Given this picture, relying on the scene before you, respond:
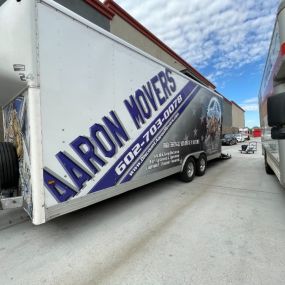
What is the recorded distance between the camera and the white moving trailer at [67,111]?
2.60 m

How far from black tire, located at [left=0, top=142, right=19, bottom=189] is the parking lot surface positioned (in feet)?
2.87

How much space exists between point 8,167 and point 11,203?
0.56 metres

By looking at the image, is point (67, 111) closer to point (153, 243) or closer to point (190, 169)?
point (153, 243)

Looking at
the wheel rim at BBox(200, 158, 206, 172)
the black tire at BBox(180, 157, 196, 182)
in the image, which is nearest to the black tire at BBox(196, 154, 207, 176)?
the wheel rim at BBox(200, 158, 206, 172)

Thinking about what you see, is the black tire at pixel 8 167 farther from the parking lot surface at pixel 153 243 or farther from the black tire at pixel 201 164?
the black tire at pixel 201 164

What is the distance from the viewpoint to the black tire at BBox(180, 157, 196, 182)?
628 centimetres

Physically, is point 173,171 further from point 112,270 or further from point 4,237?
point 4,237

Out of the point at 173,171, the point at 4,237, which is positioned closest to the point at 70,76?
the point at 4,237

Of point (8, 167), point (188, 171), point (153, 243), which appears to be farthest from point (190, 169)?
point (8, 167)

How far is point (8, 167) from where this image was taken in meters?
3.14

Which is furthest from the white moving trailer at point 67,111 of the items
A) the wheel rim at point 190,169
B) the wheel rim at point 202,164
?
the wheel rim at point 202,164

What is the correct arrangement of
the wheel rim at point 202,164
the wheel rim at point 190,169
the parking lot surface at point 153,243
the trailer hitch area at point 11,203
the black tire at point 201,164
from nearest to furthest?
the parking lot surface at point 153,243, the trailer hitch area at point 11,203, the wheel rim at point 190,169, the black tire at point 201,164, the wheel rim at point 202,164

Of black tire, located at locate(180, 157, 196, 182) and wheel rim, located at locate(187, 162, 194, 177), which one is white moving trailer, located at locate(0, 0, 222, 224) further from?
wheel rim, located at locate(187, 162, 194, 177)

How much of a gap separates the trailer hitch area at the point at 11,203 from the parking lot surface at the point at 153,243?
610 mm
